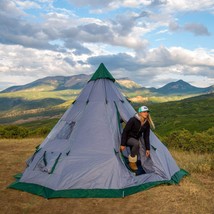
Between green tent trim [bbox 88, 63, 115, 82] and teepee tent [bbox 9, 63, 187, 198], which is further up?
green tent trim [bbox 88, 63, 115, 82]

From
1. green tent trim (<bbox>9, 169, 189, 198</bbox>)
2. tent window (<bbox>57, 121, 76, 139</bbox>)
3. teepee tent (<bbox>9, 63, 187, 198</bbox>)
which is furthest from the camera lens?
tent window (<bbox>57, 121, 76, 139</bbox>)

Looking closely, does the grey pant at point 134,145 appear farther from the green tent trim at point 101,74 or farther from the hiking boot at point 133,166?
the green tent trim at point 101,74

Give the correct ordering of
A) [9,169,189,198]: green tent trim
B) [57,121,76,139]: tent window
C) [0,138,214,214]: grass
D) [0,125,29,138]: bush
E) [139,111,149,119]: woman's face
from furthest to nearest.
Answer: [0,125,29,138]: bush
[57,121,76,139]: tent window
[139,111,149,119]: woman's face
[9,169,189,198]: green tent trim
[0,138,214,214]: grass

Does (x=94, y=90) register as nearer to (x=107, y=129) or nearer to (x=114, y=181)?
(x=107, y=129)

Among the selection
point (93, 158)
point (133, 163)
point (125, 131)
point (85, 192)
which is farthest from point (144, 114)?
point (85, 192)

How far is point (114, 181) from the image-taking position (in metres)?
10.2

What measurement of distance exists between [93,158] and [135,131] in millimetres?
1808

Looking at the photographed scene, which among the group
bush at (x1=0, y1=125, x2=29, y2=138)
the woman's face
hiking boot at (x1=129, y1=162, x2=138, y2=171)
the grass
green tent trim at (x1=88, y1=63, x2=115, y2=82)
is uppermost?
green tent trim at (x1=88, y1=63, x2=115, y2=82)

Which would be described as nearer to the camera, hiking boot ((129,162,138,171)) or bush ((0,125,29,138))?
hiking boot ((129,162,138,171))

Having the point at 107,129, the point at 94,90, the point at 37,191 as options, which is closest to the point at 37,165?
the point at 37,191

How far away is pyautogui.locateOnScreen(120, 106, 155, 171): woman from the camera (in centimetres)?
1080

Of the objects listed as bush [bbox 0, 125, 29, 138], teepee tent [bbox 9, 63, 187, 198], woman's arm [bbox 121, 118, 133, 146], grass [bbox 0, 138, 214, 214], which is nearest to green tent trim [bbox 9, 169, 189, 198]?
teepee tent [bbox 9, 63, 187, 198]

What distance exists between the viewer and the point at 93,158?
1068 centimetres

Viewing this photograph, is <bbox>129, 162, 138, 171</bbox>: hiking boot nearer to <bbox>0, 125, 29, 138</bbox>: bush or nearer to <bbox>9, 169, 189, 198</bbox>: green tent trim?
<bbox>9, 169, 189, 198</bbox>: green tent trim
